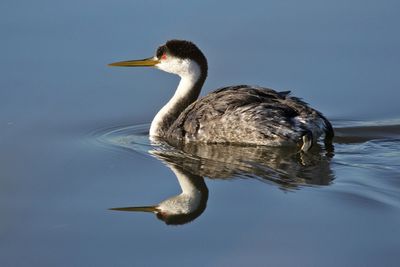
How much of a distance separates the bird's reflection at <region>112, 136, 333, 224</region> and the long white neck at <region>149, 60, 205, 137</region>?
624 mm

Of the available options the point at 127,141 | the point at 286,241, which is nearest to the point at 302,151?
the point at 127,141

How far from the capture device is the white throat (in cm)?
Answer: 1101

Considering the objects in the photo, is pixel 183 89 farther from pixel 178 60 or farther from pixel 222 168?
pixel 222 168

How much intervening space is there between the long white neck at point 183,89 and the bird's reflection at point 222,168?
62 centimetres

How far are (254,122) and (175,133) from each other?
103 cm

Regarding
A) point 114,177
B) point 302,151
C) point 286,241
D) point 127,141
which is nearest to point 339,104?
point 302,151

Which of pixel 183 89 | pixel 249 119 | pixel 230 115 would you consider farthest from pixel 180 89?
pixel 249 119

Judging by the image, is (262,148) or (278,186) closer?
(278,186)

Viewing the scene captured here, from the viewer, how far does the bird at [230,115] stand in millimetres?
9898

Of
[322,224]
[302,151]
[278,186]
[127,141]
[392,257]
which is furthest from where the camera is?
[127,141]

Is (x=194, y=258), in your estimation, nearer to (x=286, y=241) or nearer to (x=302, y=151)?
(x=286, y=241)

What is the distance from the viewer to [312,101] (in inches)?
446

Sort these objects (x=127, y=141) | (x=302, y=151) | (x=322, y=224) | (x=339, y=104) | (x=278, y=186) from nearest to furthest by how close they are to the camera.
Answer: (x=322, y=224) → (x=278, y=186) → (x=302, y=151) → (x=127, y=141) → (x=339, y=104)

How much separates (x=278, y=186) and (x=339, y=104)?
2785 millimetres
